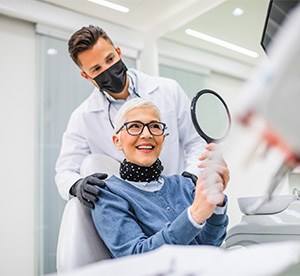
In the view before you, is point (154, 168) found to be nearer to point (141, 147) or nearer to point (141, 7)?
point (141, 147)

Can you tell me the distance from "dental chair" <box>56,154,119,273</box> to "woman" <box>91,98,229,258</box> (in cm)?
5

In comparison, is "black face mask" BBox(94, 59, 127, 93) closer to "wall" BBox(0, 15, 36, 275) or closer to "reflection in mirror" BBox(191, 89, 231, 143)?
"reflection in mirror" BBox(191, 89, 231, 143)

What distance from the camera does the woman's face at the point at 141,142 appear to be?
129cm

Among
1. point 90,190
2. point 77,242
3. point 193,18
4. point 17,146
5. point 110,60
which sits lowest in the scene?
point 17,146

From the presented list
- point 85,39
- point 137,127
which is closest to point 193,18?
point 85,39

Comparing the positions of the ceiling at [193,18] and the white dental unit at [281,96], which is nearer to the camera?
the white dental unit at [281,96]

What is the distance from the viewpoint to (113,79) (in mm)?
1689

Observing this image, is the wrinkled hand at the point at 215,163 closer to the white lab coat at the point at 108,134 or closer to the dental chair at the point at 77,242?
the dental chair at the point at 77,242

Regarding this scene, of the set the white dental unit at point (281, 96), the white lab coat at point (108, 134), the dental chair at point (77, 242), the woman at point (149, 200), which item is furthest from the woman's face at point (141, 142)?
the white dental unit at point (281, 96)

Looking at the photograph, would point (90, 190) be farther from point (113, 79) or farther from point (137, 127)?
point (113, 79)

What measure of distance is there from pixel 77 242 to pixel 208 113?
2.10 feet

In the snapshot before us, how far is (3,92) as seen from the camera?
2.92 metres

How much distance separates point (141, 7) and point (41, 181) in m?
1.62

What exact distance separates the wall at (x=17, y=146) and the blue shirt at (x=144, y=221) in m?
1.80
